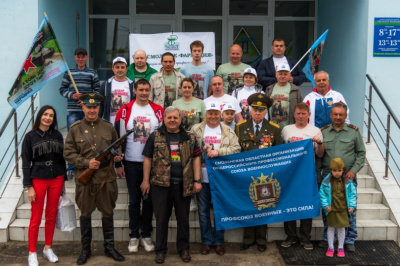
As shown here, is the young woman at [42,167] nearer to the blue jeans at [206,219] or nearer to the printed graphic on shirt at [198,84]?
the blue jeans at [206,219]

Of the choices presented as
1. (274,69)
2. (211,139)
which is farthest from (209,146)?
(274,69)

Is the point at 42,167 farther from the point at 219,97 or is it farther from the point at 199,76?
the point at 199,76

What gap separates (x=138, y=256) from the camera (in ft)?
17.2

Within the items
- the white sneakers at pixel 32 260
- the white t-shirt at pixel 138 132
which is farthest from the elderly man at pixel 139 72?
the white sneakers at pixel 32 260

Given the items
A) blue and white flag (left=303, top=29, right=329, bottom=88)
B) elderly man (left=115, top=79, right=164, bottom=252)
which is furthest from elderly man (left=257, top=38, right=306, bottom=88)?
elderly man (left=115, top=79, right=164, bottom=252)

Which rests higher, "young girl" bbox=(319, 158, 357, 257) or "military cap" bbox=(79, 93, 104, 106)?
"military cap" bbox=(79, 93, 104, 106)

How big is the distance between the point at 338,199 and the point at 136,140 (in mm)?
2530

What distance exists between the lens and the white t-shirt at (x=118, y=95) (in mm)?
5754

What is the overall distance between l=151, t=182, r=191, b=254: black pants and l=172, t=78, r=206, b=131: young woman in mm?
911

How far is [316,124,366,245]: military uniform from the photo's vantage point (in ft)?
17.2

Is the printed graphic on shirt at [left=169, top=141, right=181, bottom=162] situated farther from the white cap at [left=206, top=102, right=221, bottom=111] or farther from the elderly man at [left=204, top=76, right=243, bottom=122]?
the elderly man at [left=204, top=76, right=243, bottom=122]

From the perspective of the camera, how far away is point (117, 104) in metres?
5.75

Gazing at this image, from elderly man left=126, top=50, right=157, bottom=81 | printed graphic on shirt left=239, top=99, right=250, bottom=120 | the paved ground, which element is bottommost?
the paved ground

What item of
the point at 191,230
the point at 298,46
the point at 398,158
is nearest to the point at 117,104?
the point at 191,230
